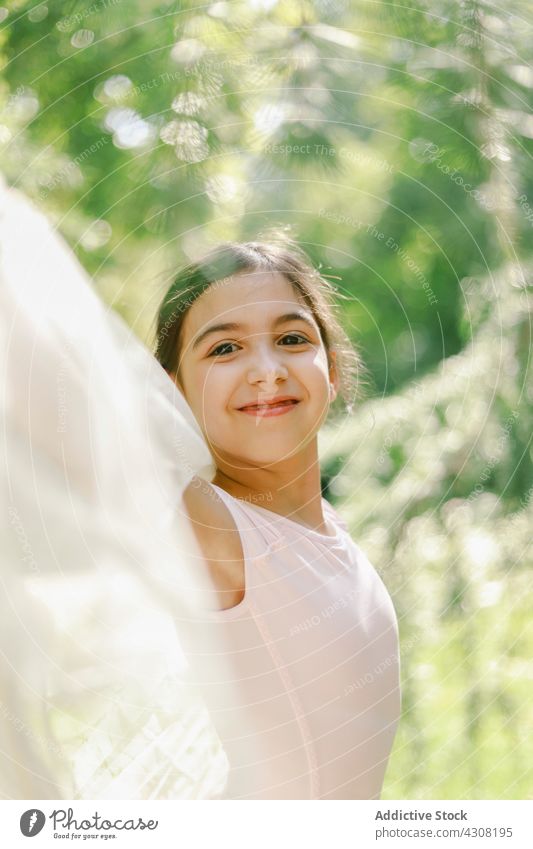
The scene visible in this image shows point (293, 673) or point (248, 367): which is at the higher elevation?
point (248, 367)

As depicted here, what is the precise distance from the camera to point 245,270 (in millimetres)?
839

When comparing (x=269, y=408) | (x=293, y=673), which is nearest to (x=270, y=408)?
(x=269, y=408)

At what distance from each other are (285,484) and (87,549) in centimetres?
18

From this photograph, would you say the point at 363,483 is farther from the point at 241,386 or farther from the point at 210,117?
the point at 210,117

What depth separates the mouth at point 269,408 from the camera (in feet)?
2.74

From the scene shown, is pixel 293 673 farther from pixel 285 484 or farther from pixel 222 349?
pixel 222 349

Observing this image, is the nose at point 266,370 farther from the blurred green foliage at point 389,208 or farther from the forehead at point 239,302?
the blurred green foliage at point 389,208

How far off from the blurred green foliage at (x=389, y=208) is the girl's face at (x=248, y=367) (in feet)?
0.31

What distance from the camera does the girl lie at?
2.63 feet

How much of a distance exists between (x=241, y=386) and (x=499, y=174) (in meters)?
0.32

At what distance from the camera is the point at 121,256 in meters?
0.95

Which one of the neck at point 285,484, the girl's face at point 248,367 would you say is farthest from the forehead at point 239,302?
the neck at point 285,484

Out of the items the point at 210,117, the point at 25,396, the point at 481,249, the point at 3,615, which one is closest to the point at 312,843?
the point at 3,615

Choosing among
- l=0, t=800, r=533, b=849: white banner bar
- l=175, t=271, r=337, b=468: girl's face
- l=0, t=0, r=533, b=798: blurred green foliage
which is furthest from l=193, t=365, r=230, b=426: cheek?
l=0, t=800, r=533, b=849: white banner bar
